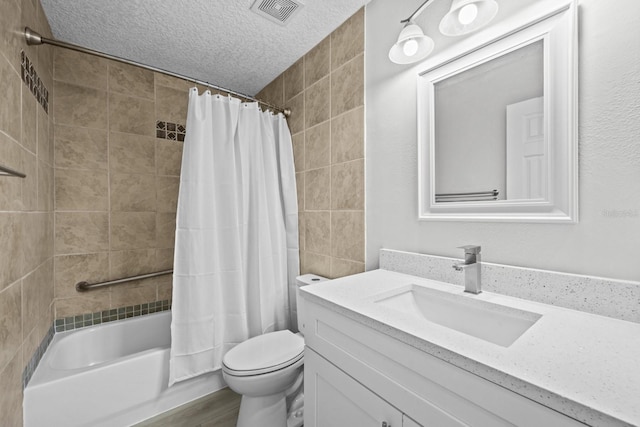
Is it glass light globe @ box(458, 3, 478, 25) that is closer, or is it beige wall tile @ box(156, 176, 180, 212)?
glass light globe @ box(458, 3, 478, 25)

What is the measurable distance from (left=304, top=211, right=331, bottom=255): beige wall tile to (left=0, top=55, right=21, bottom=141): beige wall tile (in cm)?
144

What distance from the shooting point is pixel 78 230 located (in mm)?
1761

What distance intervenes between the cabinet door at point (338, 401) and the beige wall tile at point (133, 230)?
63.5 inches

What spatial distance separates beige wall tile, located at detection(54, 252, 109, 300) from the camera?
67.4 inches

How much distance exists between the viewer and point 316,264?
6.06 feet

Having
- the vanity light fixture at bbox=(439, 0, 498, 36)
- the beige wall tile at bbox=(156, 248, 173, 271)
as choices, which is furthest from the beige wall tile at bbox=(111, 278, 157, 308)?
the vanity light fixture at bbox=(439, 0, 498, 36)

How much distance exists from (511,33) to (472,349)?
1.03m

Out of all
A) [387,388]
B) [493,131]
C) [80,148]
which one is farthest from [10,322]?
[493,131]

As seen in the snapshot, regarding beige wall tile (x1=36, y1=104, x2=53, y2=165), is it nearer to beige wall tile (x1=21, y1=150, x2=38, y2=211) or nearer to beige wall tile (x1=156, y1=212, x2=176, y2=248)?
beige wall tile (x1=21, y1=150, x2=38, y2=211)

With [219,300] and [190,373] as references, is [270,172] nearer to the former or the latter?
[219,300]

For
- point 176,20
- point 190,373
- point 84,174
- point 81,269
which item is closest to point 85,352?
point 81,269

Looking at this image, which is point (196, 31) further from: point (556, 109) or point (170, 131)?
point (556, 109)

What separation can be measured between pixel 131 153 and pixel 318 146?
1355 mm

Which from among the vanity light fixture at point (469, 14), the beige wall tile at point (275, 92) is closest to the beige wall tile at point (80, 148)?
the beige wall tile at point (275, 92)
